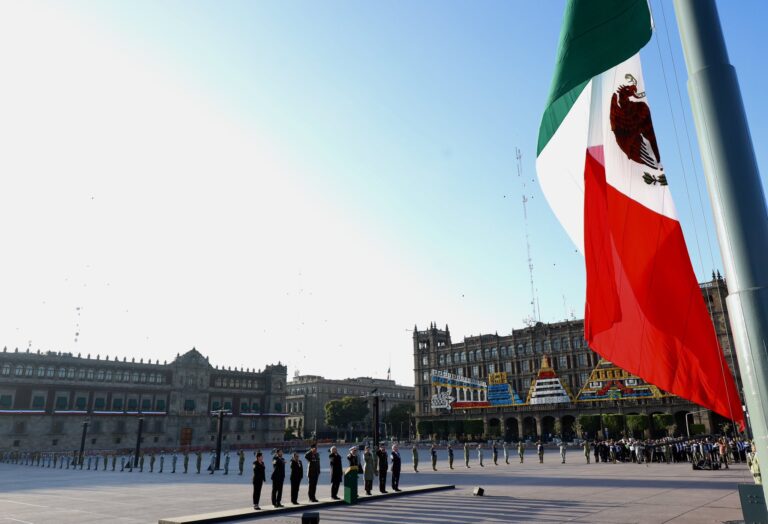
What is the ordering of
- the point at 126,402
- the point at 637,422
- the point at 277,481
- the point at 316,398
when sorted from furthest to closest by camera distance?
the point at 316,398
the point at 126,402
the point at 637,422
the point at 277,481

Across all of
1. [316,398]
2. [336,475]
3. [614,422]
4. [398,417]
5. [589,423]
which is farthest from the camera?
[316,398]

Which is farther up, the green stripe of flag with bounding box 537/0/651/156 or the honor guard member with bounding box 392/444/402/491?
the green stripe of flag with bounding box 537/0/651/156

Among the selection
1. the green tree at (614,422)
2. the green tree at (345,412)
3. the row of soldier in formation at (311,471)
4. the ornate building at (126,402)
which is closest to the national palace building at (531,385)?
the green tree at (614,422)

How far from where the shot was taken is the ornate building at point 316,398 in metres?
126

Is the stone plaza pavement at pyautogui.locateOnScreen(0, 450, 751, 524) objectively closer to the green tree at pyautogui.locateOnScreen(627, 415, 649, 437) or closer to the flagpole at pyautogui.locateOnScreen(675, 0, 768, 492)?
the flagpole at pyautogui.locateOnScreen(675, 0, 768, 492)

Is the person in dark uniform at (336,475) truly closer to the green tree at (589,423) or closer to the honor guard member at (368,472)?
the honor guard member at (368,472)

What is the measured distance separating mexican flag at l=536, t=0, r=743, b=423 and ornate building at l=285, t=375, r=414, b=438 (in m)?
116

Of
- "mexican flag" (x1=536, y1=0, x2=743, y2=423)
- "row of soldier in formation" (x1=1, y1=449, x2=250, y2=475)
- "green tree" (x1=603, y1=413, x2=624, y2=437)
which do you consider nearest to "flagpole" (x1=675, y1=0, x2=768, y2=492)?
"mexican flag" (x1=536, y1=0, x2=743, y2=423)

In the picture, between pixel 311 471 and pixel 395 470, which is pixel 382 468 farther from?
pixel 311 471

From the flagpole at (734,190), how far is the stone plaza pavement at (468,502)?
31.7 feet

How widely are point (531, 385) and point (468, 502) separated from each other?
72.7m

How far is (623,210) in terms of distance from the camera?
7465 mm

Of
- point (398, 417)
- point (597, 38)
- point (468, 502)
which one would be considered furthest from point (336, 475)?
point (398, 417)

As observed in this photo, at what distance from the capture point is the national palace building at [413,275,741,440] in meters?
73.2
